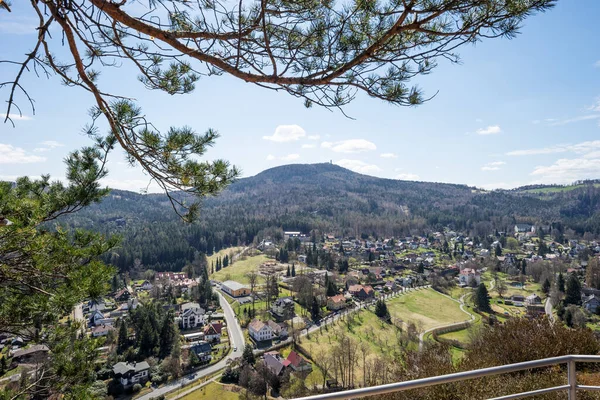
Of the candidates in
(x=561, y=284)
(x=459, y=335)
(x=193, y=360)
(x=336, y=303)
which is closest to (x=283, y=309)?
(x=336, y=303)

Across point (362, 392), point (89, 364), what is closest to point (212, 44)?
point (362, 392)

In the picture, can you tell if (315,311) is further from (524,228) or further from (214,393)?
(524,228)

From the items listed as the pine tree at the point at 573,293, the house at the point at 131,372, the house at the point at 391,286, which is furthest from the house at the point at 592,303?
the house at the point at 131,372

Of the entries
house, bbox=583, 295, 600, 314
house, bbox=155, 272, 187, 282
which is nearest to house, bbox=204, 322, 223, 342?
house, bbox=155, 272, 187, 282

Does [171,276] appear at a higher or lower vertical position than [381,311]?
lower

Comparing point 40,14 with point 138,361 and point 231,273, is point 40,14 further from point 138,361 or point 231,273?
point 231,273

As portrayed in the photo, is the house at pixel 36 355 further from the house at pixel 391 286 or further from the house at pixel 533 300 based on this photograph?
the house at pixel 533 300
